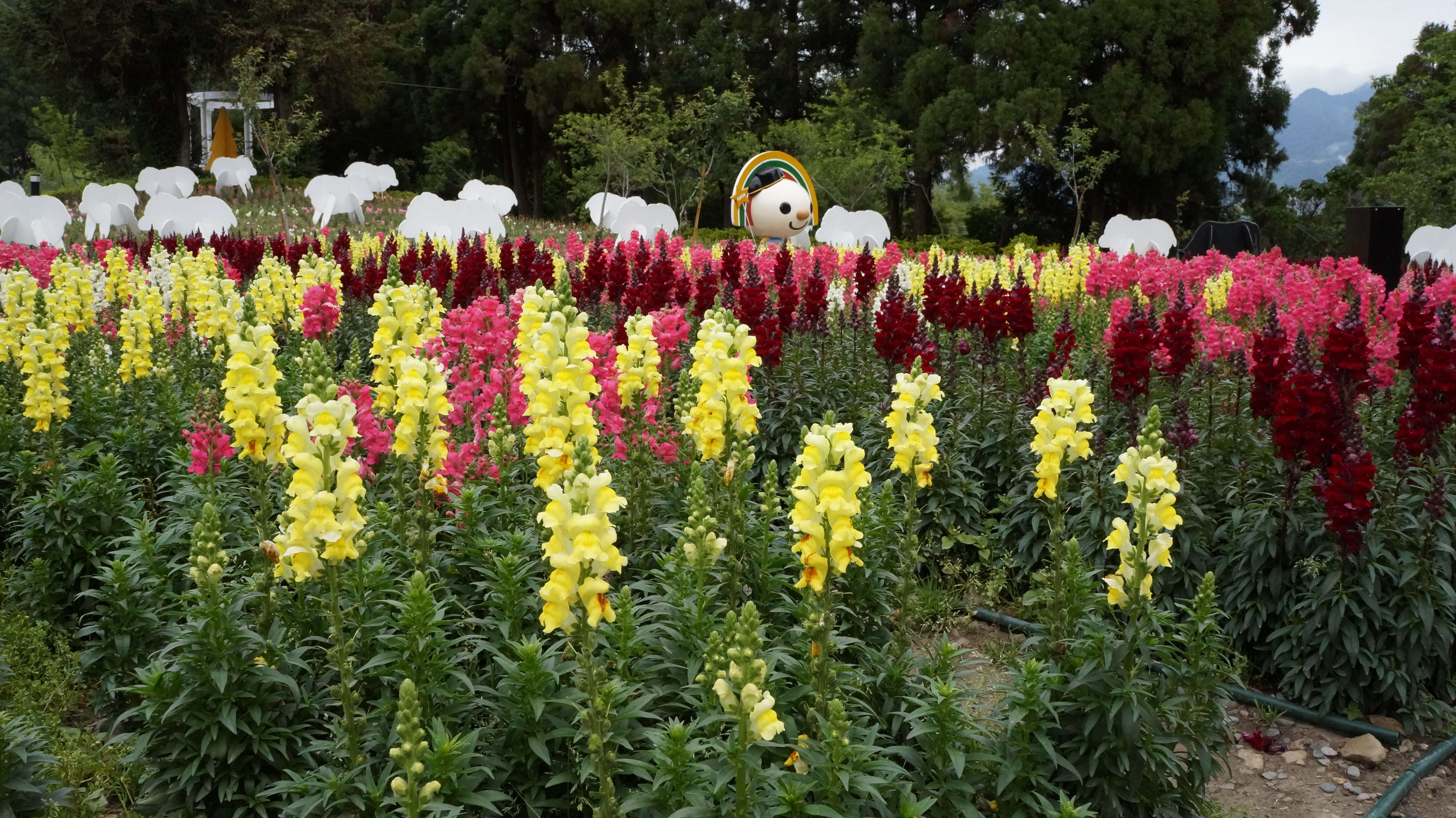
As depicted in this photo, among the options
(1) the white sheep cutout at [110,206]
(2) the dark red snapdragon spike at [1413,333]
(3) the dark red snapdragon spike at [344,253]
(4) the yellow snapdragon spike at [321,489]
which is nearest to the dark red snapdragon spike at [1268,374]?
(2) the dark red snapdragon spike at [1413,333]

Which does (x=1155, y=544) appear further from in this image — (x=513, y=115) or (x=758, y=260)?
(x=513, y=115)

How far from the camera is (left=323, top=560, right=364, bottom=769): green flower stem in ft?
11.3

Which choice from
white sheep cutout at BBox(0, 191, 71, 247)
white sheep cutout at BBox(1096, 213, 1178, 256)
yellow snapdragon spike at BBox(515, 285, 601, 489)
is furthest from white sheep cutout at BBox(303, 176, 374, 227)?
yellow snapdragon spike at BBox(515, 285, 601, 489)

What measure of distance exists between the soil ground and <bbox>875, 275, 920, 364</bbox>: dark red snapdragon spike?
215 cm

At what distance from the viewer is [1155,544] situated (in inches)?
149

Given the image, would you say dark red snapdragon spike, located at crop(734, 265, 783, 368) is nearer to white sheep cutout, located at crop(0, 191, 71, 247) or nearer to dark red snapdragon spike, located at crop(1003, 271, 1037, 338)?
dark red snapdragon spike, located at crop(1003, 271, 1037, 338)

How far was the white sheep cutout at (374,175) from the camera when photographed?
97.0 feet

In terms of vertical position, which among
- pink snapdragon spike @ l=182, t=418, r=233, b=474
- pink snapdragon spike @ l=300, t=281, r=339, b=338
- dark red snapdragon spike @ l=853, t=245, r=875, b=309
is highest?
dark red snapdragon spike @ l=853, t=245, r=875, b=309

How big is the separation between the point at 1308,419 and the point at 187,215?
59.9ft

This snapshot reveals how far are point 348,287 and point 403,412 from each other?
7.62 m

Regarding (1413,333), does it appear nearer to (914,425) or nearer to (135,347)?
(914,425)

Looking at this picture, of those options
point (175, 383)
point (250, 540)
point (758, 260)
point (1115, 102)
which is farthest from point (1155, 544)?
point (1115, 102)

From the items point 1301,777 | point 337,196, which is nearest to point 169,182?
point 337,196

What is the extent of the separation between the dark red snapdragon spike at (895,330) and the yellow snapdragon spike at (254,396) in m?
3.83
